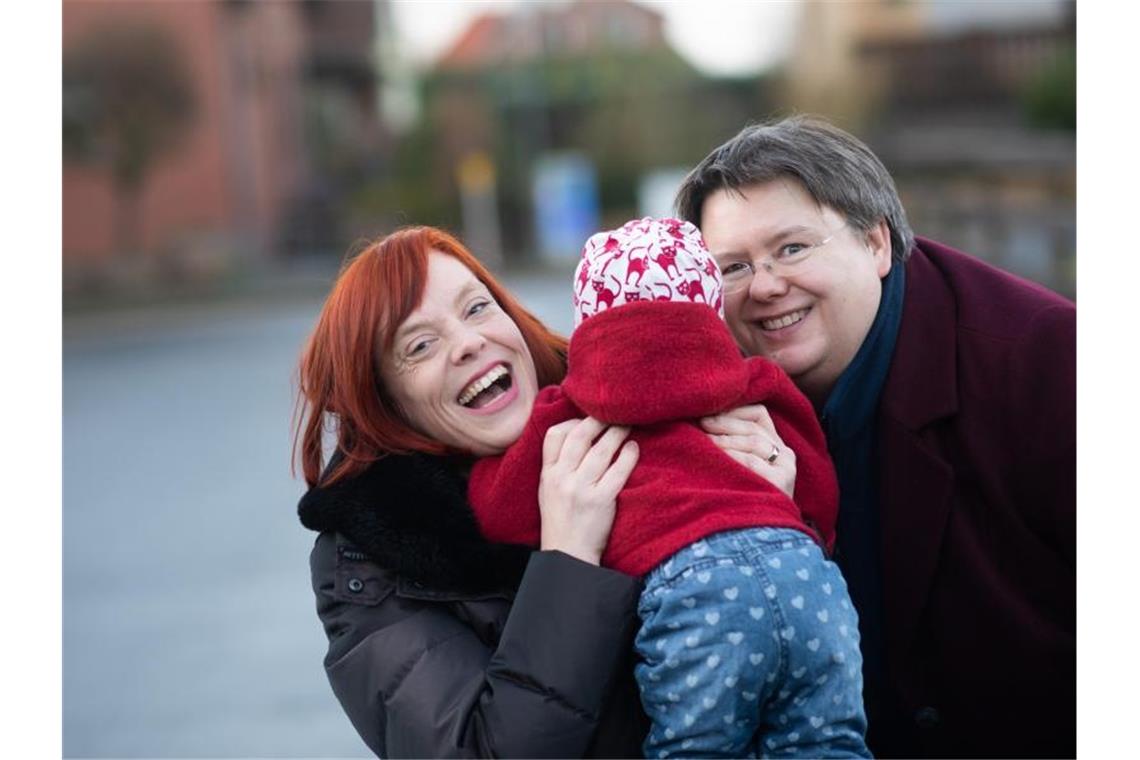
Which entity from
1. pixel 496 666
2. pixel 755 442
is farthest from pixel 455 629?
pixel 755 442

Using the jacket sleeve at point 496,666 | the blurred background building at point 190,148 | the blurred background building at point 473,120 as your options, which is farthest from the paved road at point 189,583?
the blurred background building at point 190,148

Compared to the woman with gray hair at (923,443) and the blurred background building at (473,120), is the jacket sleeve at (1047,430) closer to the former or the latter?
the woman with gray hair at (923,443)

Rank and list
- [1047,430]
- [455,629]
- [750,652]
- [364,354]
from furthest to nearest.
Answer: [1047,430] < [364,354] < [455,629] < [750,652]

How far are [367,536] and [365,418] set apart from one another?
0.72 feet

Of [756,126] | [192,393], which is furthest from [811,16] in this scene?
[756,126]

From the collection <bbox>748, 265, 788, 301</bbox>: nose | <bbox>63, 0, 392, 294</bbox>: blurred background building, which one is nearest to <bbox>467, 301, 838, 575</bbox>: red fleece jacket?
<bbox>748, 265, 788, 301</bbox>: nose

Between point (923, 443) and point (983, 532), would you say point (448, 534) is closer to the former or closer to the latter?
point (923, 443)

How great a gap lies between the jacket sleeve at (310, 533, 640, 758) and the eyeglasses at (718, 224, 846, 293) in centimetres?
71

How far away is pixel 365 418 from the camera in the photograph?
8.36 ft

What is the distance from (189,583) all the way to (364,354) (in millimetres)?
5629

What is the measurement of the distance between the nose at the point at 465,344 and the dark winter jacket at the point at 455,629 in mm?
192

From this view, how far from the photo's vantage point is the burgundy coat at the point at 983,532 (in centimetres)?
268

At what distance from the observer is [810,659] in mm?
2197
